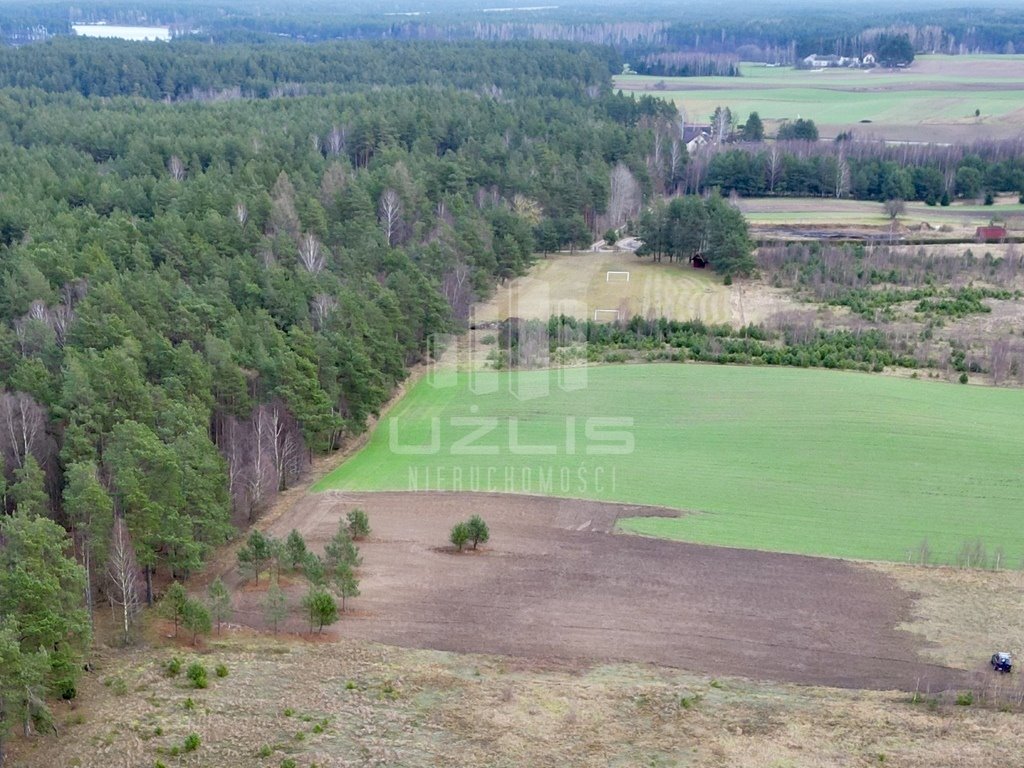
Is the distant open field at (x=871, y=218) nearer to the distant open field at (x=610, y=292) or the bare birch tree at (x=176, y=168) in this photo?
the distant open field at (x=610, y=292)

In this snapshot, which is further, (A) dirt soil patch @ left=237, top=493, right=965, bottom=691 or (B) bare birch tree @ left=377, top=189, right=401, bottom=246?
(B) bare birch tree @ left=377, top=189, right=401, bottom=246

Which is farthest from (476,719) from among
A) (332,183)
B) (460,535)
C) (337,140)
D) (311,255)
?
(337,140)

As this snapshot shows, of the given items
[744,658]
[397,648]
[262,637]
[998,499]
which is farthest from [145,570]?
[998,499]

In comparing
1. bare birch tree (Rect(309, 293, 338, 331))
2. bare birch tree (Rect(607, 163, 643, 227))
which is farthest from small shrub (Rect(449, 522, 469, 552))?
bare birch tree (Rect(607, 163, 643, 227))

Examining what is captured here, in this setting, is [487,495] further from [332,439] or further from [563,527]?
[332,439]

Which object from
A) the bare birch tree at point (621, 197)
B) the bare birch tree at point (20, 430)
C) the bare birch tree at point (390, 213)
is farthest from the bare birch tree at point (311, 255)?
the bare birch tree at point (621, 197)

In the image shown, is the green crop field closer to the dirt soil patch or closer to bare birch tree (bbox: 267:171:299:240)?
the dirt soil patch
